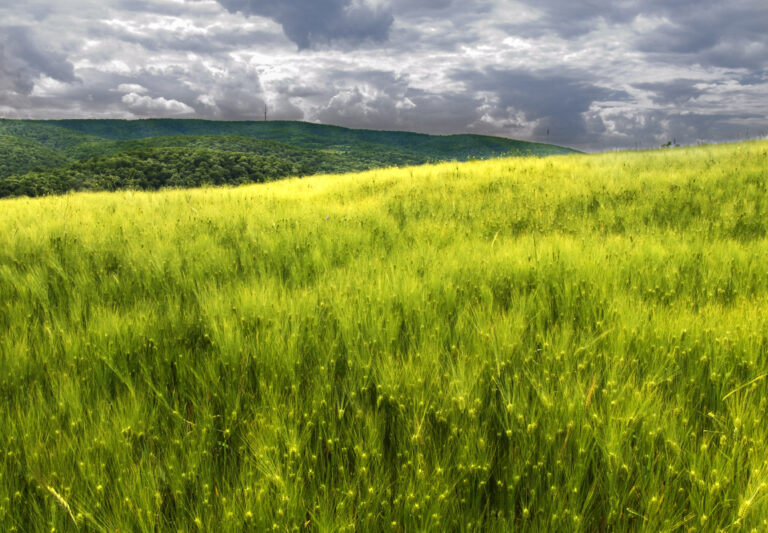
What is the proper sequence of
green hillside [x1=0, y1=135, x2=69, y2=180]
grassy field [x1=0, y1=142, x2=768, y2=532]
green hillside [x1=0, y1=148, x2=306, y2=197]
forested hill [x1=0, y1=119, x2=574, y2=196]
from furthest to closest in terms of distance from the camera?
green hillside [x1=0, y1=135, x2=69, y2=180] < green hillside [x1=0, y1=148, x2=306, y2=197] < forested hill [x1=0, y1=119, x2=574, y2=196] < grassy field [x1=0, y1=142, x2=768, y2=532]

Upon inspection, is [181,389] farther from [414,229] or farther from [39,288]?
[414,229]

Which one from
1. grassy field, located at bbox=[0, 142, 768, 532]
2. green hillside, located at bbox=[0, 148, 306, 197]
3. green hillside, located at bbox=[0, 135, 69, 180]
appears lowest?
grassy field, located at bbox=[0, 142, 768, 532]

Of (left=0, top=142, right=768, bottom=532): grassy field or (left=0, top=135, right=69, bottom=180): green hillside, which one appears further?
(left=0, top=135, right=69, bottom=180): green hillside

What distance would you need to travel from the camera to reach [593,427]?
1.63 metres

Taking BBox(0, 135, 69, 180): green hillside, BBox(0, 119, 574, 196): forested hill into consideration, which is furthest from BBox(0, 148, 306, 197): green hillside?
BBox(0, 135, 69, 180): green hillside

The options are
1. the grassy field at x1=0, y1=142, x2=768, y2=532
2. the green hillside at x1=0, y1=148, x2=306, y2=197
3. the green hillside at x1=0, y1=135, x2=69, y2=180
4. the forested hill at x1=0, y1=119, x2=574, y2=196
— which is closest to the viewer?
the grassy field at x1=0, y1=142, x2=768, y2=532

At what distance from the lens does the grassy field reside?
141 cm

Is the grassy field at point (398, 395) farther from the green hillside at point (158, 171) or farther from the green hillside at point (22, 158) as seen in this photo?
the green hillside at point (22, 158)

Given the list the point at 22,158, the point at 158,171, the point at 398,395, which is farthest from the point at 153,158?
the point at 22,158

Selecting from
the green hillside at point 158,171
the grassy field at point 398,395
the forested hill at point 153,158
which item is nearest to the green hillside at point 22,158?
the forested hill at point 153,158

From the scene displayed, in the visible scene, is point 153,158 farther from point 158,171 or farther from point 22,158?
point 22,158

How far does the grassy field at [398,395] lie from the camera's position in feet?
4.63

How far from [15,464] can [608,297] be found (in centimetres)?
349

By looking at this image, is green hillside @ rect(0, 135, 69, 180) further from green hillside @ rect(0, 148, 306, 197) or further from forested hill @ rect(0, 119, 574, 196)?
green hillside @ rect(0, 148, 306, 197)
